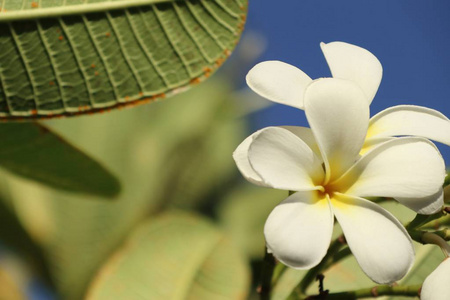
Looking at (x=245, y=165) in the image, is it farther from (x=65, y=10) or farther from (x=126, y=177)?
(x=126, y=177)

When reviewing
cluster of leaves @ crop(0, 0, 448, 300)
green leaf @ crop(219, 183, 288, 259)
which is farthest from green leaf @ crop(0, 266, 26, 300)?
green leaf @ crop(219, 183, 288, 259)

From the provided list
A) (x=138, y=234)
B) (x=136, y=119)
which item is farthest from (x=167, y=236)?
(x=136, y=119)

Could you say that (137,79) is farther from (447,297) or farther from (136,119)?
(136,119)

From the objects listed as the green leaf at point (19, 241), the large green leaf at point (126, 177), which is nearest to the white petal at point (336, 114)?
the large green leaf at point (126, 177)

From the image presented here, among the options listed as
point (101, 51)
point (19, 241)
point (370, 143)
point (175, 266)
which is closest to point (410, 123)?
point (370, 143)

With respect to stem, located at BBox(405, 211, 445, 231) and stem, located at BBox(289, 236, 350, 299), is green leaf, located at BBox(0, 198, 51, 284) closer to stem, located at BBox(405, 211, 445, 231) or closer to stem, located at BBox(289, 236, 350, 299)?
stem, located at BBox(289, 236, 350, 299)

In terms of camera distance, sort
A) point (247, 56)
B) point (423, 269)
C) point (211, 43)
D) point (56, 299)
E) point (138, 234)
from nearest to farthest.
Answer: point (211, 43), point (423, 269), point (138, 234), point (56, 299), point (247, 56)

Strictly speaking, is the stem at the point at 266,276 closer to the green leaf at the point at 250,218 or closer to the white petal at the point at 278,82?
the white petal at the point at 278,82
